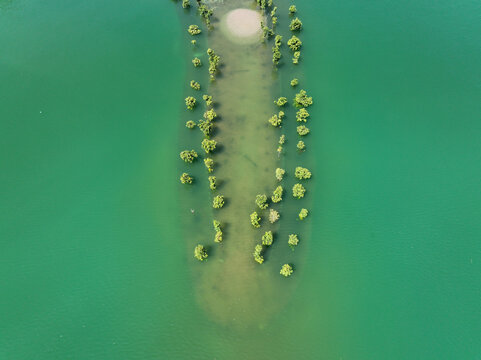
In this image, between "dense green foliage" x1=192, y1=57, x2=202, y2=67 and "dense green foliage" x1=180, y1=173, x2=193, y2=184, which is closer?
"dense green foliage" x1=180, y1=173, x2=193, y2=184

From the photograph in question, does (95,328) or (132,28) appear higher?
(132,28)

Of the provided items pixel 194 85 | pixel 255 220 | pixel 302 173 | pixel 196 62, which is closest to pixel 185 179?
pixel 255 220

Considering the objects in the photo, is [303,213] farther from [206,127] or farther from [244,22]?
[244,22]

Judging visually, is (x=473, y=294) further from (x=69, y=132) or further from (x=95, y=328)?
(x=69, y=132)

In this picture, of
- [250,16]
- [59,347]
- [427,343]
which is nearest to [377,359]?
[427,343]

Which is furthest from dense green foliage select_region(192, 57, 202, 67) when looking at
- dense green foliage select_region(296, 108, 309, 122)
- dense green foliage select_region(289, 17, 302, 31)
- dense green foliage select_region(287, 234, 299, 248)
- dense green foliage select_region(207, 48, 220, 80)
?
dense green foliage select_region(287, 234, 299, 248)

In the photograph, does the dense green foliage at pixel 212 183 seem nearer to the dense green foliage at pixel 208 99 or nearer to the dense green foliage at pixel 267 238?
the dense green foliage at pixel 267 238

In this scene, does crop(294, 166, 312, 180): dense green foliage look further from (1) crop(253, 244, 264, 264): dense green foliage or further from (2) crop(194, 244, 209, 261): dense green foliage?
(2) crop(194, 244, 209, 261): dense green foliage
